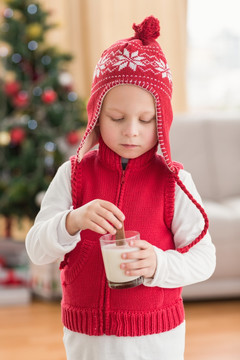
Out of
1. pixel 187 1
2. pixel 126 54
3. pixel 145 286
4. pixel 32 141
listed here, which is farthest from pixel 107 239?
pixel 187 1

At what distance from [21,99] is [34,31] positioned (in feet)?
1.39

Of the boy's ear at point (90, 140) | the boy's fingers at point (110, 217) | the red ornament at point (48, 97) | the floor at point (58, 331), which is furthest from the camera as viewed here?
the red ornament at point (48, 97)

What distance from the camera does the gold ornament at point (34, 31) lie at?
345 centimetres

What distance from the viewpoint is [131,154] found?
1.33m

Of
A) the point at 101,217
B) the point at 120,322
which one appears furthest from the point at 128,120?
the point at 120,322

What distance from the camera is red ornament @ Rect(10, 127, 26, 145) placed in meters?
3.38

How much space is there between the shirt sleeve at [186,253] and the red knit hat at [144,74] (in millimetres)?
29

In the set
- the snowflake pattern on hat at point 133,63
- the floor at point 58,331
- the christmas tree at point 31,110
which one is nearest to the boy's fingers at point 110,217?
the snowflake pattern on hat at point 133,63

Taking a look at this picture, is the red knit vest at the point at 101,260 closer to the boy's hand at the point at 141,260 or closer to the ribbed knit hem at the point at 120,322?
the ribbed knit hem at the point at 120,322

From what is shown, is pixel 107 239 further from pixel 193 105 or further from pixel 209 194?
pixel 193 105

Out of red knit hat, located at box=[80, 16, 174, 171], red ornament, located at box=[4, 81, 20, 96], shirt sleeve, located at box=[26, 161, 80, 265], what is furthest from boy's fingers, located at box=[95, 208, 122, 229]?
red ornament, located at box=[4, 81, 20, 96]

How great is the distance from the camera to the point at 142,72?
4.24ft

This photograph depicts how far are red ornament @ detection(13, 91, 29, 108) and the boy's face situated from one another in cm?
219

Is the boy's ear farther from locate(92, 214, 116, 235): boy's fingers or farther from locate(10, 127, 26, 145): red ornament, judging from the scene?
locate(10, 127, 26, 145): red ornament
